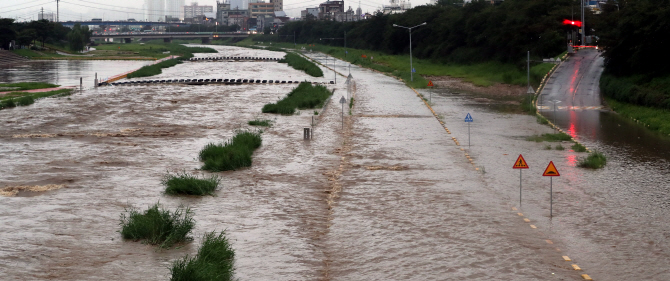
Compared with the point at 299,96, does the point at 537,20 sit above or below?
above

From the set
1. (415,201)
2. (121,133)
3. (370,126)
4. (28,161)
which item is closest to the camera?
(415,201)

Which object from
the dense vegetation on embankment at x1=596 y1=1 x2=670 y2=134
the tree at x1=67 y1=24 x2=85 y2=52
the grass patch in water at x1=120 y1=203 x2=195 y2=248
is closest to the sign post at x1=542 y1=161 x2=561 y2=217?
the grass patch in water at x1=120 y1=203 x2=195 y2=248

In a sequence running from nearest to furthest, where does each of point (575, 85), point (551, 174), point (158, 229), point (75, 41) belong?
point (158, 229)
point (551, 174)
point (575, 85)
point (75, 41)

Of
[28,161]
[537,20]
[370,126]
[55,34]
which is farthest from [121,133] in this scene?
[55,34]

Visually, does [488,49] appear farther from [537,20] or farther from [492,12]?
[537,20]

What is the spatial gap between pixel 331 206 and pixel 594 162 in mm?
10371

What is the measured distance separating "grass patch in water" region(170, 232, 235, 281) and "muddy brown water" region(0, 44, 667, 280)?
0.36m

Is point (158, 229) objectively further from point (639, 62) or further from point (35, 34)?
point (35, 34)

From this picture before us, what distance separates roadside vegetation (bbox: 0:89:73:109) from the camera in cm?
4216

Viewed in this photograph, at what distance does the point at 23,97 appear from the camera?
44906 mm

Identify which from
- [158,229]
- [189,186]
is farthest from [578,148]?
[158,229]

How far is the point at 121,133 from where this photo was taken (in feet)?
104

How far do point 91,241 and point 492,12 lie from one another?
74973 mm

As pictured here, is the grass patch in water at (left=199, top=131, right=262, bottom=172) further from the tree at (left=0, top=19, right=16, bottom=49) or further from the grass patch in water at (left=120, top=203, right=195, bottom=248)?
the tree at (left=0, top=19, right=16, bottom=49)
